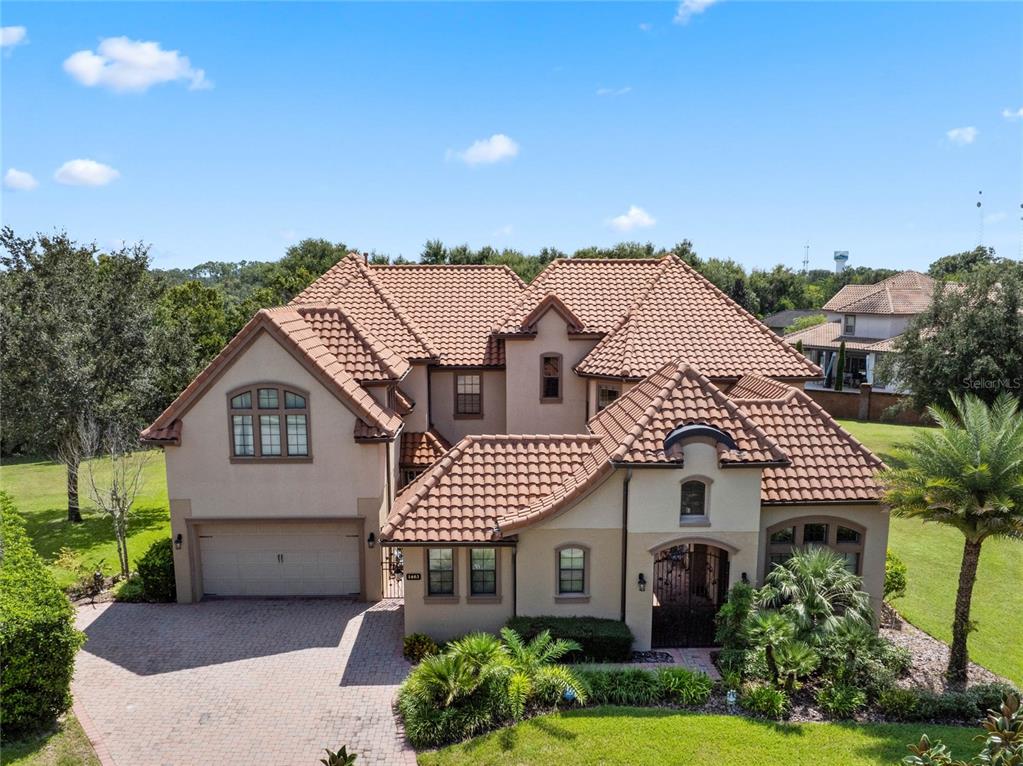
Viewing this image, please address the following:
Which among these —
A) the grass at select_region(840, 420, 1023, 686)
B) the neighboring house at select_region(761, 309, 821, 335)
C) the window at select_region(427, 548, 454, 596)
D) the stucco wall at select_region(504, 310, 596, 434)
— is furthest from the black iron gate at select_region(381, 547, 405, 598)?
the neighboring house at select_region(761, 309, 821, 335)

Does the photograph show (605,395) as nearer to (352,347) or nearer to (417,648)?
(352,347)

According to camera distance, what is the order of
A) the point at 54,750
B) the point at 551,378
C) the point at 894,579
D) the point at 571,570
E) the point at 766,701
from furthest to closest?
the point at 551,378
the point at 894,579
the point at 571,570
the point at 766,701
the point at 54,750

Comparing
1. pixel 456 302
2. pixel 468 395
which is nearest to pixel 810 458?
pixel 468 395

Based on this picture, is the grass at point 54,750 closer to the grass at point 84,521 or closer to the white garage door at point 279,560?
the white garage door at point 279,560

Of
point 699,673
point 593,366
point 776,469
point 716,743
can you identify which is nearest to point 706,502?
point 776,469

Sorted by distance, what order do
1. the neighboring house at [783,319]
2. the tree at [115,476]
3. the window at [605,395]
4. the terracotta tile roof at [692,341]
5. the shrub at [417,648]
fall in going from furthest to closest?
the neighboring house at [783,319] < the window at [605,395] < the terracotta tile roof at [692,341] < the tree at [115,476] < the shrub at [417,648]

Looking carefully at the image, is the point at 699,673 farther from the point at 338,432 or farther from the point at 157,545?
the point at 157,545

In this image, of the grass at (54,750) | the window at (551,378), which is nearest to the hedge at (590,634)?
the grass at (54,750)
